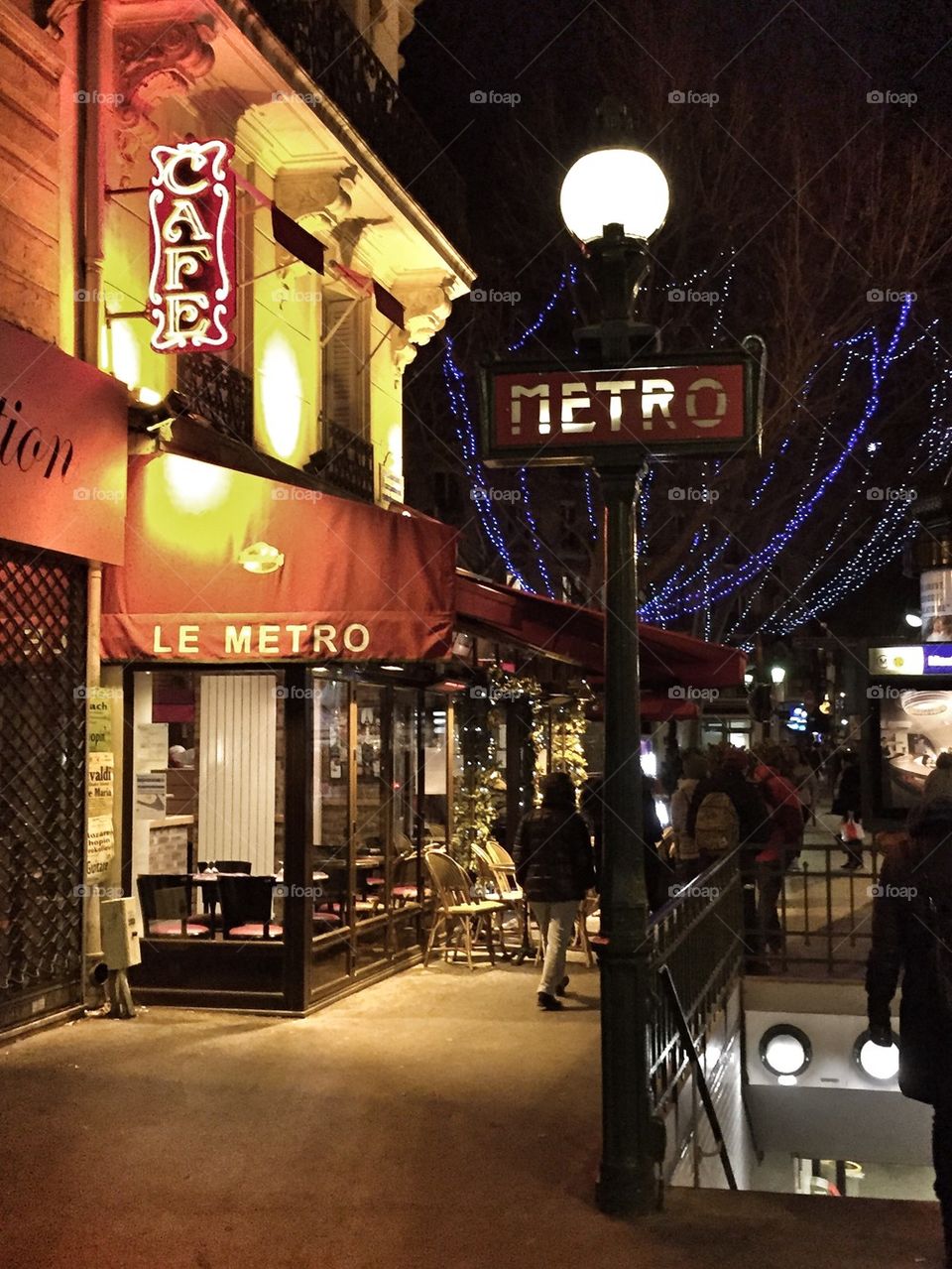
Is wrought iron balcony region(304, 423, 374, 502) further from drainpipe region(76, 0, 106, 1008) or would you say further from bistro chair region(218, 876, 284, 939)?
bistro chair region(218, 876, 284, 939)

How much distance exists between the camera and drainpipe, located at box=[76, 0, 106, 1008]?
8.98 metres

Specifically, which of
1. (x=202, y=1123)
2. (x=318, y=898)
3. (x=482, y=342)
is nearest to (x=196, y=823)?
(x=318, y=898)

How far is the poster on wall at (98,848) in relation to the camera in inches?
354

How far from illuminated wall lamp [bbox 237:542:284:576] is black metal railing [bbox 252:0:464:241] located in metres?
4.56

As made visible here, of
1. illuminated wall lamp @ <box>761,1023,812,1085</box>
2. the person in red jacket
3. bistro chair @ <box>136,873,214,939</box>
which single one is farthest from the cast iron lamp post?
illuminated wall lamp @ <box>761,1023,812,1085</box>

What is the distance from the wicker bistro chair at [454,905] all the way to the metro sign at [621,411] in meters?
6.30

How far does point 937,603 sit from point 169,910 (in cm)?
1680

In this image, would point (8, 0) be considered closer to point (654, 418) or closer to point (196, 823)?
point (654, 418)

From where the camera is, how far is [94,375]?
8695 millimetres

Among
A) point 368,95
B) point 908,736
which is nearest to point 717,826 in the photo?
point 908,736

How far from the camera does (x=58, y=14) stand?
28.8 feet

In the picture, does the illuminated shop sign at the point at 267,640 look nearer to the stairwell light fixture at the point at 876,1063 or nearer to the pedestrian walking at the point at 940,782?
the pedestrian walking at the point at 940,782

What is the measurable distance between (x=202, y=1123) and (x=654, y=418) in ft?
13.5

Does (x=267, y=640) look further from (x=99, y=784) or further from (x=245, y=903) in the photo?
(x=245, y=903)
